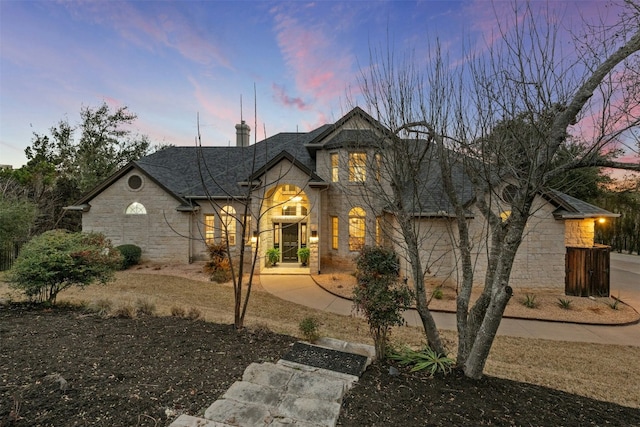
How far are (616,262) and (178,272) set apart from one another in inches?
1045

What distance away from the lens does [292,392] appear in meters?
3.52

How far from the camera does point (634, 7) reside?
11.1 ft

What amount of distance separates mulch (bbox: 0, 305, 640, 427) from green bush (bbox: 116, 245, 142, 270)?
10.2 m

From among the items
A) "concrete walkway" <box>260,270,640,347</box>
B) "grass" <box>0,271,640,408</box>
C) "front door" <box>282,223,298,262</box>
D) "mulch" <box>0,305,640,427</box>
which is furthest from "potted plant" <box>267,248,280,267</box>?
"mulch" <box>0,305,640,427</box>

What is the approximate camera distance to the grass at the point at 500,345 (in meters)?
4.93

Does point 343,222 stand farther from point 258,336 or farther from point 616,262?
point 616,262

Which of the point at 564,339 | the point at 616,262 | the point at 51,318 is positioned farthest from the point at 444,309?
the point at 616,262

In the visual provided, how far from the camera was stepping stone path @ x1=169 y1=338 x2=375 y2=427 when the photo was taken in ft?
9.61

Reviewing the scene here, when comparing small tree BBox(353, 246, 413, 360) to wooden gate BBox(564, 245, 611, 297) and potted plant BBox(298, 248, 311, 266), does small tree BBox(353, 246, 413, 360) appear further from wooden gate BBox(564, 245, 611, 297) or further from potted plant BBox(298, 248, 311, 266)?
wooden gate BBox(564, 245, 611, 297)

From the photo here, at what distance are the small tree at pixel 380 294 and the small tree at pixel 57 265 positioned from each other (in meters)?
6.64

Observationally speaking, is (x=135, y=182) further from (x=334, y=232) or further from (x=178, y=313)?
(x=178, y=313)

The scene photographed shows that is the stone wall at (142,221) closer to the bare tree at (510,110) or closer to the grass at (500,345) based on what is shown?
the grass at (500,345)

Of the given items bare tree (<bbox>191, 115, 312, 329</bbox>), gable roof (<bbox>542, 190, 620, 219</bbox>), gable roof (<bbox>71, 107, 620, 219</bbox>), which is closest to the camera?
gable roof (<bbox>542, 190, 620, 219</bbox>)

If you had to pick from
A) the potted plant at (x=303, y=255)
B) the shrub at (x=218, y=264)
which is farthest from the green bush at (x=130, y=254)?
the potted plant at (x=303, y=255)
